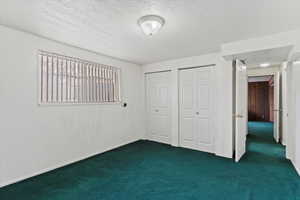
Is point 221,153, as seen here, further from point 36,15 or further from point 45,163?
point 36,15

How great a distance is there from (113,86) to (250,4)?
334 centimetres

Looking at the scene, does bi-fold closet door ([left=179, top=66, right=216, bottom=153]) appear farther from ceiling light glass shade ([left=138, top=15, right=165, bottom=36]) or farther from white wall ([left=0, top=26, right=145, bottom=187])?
ceiling light glass shade ([left=138, top=15, right=165, bottom=36])

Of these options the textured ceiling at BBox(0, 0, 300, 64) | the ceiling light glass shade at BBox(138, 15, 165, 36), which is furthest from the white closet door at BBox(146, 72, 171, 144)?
the ceiling light glass shade at BBox(138, 15, 165, 36)

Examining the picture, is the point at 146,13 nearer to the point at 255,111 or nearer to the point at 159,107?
the point at 159,107

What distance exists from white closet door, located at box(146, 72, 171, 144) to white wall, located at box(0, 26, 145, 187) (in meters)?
1.55

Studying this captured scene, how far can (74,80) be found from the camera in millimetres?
3408

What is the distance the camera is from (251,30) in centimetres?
255

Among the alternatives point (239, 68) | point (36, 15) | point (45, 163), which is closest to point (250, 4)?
point (239, 68)

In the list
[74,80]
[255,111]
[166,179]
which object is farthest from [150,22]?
[255,111]

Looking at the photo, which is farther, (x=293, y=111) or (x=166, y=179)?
(x=293, y=111)

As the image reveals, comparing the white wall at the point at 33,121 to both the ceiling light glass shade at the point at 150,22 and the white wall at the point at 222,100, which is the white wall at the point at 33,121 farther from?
the white wall at the point at 222,100

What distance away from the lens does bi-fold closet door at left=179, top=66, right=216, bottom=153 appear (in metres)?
A: 3.97

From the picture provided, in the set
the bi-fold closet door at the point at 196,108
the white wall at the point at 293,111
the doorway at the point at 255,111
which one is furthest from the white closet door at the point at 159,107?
the white wall at the point at 293,111

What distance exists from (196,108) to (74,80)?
2.96m
